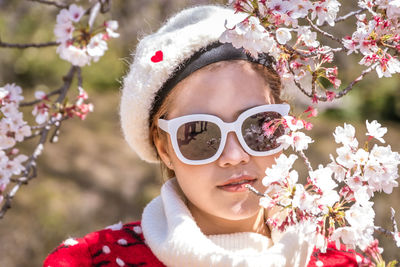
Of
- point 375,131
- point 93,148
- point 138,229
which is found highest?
point 375,131

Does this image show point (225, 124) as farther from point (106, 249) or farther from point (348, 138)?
point (106, 249)

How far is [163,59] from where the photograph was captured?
1.68 metres

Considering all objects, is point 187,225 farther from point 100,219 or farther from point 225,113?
point 100,219

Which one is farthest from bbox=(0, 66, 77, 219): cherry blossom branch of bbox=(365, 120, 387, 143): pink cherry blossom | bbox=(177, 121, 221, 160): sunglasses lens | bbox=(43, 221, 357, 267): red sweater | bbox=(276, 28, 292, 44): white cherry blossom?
bbox=(365, 120, 387, 143): pink cherry blossom

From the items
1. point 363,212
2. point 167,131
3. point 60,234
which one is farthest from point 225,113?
point 60,234

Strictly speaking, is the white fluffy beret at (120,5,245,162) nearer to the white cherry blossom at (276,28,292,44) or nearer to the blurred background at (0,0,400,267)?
the white cherry blossom at (276,28,292,44)

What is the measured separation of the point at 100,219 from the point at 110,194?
0.62 metres

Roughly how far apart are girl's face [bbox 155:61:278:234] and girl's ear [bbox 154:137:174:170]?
4.9 inches

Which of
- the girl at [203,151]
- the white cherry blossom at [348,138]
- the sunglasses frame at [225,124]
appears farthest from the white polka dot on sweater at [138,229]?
the white cherry blossom at [348,138]

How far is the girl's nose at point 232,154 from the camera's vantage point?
1557 millimetres

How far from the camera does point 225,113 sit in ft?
5.23

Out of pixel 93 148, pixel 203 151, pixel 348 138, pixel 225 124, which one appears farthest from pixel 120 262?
pixel 93 148

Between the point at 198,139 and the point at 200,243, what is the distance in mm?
320

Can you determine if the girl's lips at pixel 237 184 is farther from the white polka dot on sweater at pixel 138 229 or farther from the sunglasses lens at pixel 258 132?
the white polka dot on sweater at pixel 138 229
